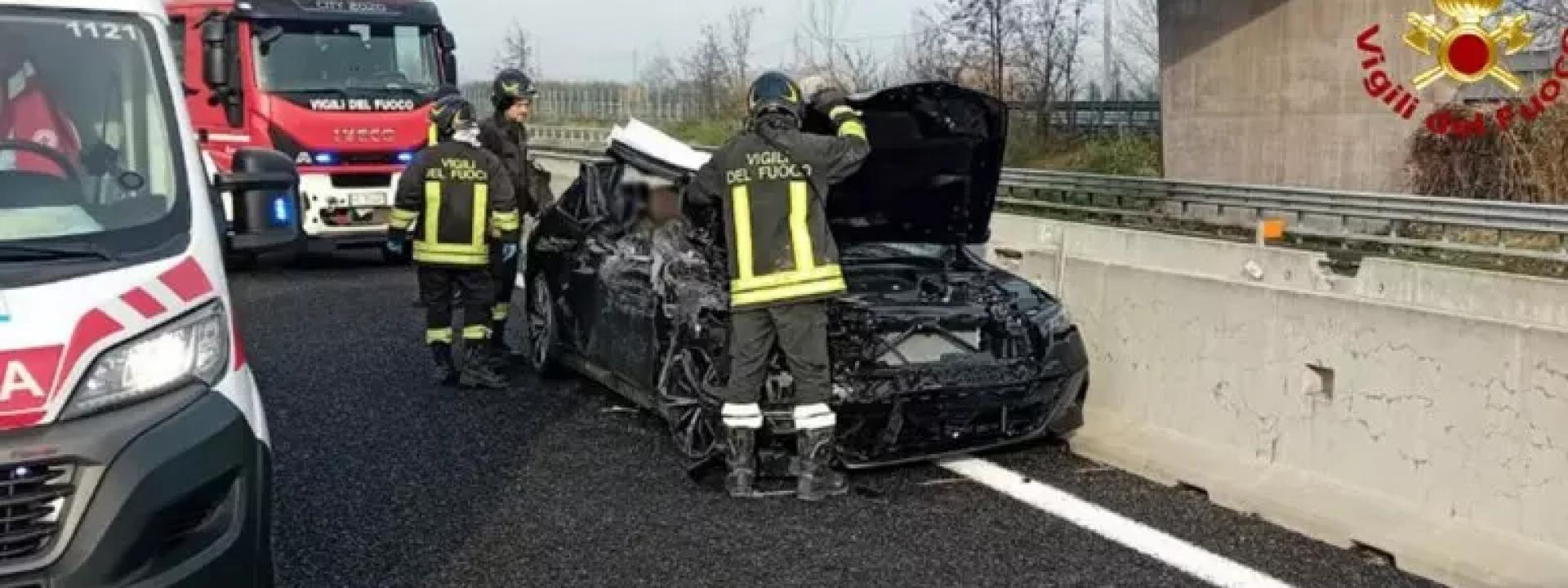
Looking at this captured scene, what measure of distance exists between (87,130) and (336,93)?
10.7 m

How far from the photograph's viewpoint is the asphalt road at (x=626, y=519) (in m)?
5.01

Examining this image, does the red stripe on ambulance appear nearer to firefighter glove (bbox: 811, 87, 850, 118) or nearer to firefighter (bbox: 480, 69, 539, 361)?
Answer: firefighter glove (bbox: 811, 87, 850, 118)

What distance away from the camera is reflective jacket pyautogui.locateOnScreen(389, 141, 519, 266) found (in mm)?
8305

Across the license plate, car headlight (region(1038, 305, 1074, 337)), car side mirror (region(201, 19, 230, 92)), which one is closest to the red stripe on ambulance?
car side mirror (region(201, 19, 230, 92))

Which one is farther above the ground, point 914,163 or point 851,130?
point 851,130

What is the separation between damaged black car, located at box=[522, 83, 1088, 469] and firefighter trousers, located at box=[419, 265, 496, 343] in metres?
0.75

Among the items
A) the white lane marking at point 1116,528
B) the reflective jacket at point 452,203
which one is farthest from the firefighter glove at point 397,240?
the white lane marking at point 1116,528

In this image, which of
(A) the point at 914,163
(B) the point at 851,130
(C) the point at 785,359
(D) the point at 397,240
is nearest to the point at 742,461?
(C) the point at 785,359

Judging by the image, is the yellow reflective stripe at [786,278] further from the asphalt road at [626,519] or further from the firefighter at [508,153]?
the firefighter at [508,153]

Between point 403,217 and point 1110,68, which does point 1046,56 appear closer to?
point 1110,68

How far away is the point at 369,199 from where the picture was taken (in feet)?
47.8

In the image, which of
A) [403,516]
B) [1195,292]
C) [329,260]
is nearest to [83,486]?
[403,516]

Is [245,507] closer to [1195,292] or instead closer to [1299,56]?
[1195,292]

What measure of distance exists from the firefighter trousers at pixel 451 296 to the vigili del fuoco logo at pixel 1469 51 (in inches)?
551
